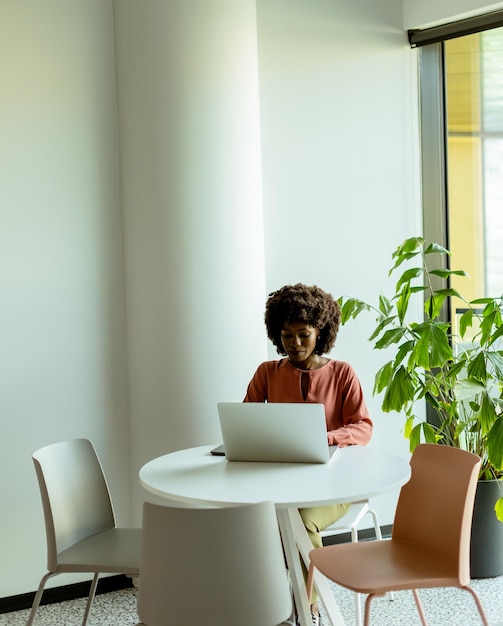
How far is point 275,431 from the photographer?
9.45 ft

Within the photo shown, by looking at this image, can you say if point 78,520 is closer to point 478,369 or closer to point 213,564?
point 213,564

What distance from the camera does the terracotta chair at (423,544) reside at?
262 cm

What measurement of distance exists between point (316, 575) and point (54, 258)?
1843 millimetres

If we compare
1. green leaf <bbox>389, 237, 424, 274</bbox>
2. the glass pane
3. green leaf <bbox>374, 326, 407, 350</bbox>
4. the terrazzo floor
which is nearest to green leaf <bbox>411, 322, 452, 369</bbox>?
green leaf <bbox>374, 326, 407, 350</bbox>

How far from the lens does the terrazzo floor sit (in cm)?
360

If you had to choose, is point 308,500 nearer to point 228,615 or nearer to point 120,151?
point 228,615

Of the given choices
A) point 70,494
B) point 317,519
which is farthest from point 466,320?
point 70,494

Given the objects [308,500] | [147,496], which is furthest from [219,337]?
[308,500]

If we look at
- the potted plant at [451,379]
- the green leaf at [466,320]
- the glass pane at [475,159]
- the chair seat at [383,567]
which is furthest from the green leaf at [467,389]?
the glass pane at [475,159]

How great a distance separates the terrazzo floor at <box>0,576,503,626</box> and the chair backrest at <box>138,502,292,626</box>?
138cm

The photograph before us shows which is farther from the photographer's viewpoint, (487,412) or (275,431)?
(487,412)

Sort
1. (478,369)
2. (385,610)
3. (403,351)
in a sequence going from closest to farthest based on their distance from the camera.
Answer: (478,369), (385,610), (403,351)

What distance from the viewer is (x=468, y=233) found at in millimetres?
4629

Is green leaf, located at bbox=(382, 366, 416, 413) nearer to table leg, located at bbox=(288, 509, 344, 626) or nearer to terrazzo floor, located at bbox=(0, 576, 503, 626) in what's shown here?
terrazzo floor, located at bbox=(0, 576, 503, 626)
